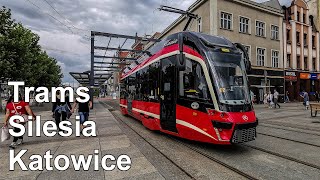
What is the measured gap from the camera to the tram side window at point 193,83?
668 cm

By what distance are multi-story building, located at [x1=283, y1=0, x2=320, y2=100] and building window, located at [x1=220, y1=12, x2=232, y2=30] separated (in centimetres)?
1094

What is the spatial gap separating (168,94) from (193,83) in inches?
50.6

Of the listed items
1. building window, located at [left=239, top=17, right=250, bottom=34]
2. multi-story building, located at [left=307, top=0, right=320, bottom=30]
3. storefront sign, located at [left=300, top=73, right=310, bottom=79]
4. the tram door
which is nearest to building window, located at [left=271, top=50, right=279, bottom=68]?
storefront sign, located at [left=300, top=73, right=310, bottom=79]

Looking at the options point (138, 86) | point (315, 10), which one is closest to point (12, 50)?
point (138, 86)

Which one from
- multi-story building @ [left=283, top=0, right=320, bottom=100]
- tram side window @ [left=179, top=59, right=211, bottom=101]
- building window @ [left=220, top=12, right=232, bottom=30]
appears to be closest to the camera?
tram side window @ [left=179, top=59, right=211, bottom=101]

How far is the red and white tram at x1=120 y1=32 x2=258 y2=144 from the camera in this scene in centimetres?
628

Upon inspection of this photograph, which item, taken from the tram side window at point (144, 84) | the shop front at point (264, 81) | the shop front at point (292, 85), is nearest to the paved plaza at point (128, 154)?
the tram side window at point (144, 84)

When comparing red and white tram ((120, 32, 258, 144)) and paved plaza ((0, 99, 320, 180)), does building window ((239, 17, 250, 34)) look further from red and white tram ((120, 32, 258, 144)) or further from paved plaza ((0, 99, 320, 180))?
red and white tram ((120, 32, 258, 144))

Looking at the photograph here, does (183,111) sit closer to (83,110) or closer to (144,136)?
(144,136)

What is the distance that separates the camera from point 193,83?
22.9 feet

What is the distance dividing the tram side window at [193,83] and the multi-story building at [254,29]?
21.7 meters

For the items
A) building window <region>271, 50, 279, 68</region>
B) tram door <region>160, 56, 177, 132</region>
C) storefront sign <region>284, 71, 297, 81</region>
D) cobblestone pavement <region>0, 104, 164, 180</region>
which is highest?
building window <region>271, 50, 279, 68</region>

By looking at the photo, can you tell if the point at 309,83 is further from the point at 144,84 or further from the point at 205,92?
the point at 205,92

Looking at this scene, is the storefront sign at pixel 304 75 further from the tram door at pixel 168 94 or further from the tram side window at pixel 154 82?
the tram door at pixel 168 94
